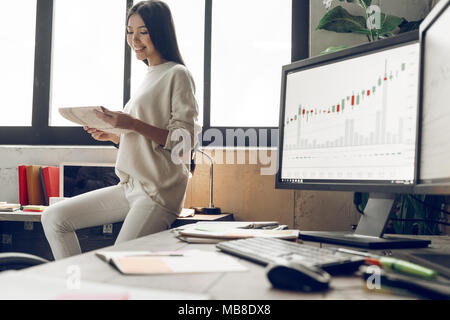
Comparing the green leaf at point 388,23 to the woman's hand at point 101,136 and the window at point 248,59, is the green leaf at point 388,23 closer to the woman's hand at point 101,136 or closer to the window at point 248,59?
the window at point 248,59

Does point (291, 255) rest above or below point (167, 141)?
below

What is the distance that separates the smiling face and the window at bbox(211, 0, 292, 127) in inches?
35.6

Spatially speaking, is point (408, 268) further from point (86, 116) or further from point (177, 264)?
point (86, 116)

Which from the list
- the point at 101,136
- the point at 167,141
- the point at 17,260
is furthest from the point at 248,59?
the point at 17,260

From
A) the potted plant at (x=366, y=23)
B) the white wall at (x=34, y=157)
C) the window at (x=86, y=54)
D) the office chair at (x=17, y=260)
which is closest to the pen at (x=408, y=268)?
the office chair at (x=17, y=260)

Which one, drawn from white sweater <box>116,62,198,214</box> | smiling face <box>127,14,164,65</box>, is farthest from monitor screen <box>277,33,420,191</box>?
smiling face <box>127,14,164,65</box>

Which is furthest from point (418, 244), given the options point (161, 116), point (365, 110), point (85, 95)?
point (85, 95)

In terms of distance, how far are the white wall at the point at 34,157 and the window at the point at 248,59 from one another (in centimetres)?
69

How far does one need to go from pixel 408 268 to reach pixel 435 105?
1.18 feet

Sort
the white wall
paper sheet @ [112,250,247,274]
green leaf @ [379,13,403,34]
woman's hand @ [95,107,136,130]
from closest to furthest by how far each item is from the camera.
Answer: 1. paper sheet @ [112,250,247,274]
2. woman's hand @ [95,107,136,130]
3. green leaf @ [379,13,403,34]
4. the white wall

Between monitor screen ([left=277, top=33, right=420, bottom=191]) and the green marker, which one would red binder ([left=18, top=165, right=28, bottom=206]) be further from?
the green marker

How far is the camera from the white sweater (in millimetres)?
1647

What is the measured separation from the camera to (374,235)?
1018 millimetres
